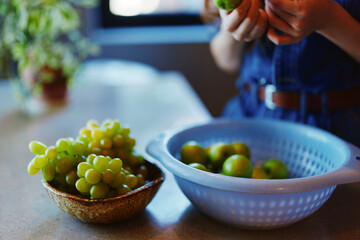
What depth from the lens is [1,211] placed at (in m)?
0.70

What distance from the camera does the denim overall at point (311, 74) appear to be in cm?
88

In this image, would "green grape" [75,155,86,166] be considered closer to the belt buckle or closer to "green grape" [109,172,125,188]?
"green grape" [109,172,125,188]

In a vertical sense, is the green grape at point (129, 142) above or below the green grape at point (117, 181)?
above

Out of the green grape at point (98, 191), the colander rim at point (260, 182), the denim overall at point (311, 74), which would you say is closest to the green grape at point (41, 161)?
the green grape at point (98, 191)

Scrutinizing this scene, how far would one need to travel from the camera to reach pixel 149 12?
2881 mm

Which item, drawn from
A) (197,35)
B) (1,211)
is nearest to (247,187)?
(1,211)

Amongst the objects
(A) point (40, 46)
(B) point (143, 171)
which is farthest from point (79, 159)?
(A) point (40, 46)

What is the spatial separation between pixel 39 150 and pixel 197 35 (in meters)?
2.33

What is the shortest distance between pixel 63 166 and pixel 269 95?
0.58 m

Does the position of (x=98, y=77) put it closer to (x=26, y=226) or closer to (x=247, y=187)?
(x=26, y=226)

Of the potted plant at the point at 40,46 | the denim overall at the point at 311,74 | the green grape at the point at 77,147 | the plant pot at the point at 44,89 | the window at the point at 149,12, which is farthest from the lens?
the window at the point at 149,12

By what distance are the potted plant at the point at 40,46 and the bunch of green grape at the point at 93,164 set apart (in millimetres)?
600

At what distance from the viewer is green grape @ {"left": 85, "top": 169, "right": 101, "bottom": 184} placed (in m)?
0.58

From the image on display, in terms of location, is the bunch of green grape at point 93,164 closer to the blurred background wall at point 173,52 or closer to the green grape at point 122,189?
the green grape at point 122,189
